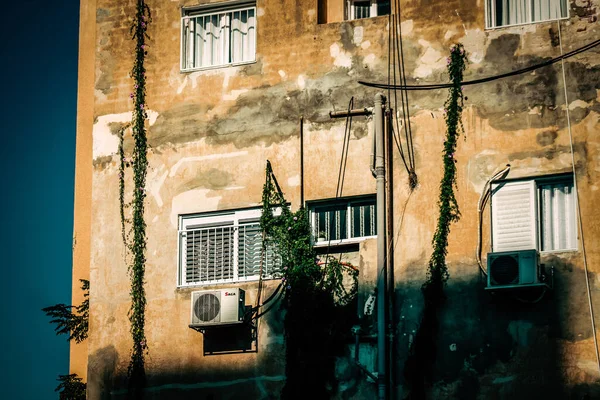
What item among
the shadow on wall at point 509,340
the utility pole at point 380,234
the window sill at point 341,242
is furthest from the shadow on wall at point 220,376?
the shadow on wall at point 509,340

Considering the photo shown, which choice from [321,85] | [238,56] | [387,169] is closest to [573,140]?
[387,169]

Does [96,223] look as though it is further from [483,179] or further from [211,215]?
[483,179]

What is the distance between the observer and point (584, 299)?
2027 cm

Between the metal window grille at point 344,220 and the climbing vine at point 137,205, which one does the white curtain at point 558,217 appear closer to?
the metal window grille at point 344,220

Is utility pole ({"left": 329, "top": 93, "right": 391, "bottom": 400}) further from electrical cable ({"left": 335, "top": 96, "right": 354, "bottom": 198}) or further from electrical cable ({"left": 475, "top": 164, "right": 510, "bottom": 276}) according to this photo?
electrical cable ({"left": 475, "top": 164, "right": 510, "bottom": 276})

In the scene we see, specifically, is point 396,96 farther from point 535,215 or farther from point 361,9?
point 535,215

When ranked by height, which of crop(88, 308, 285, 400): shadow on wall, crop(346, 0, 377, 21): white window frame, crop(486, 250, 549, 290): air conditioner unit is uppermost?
crop(346, 0, 377, 21): white window frame

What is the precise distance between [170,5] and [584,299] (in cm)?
1017

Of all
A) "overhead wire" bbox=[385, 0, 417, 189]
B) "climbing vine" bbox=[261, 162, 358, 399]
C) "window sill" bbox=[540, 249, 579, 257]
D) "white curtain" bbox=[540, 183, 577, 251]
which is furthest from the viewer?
"overhead wire" bbox=[385, 0, 417, 189]

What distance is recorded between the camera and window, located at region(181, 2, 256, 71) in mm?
24281

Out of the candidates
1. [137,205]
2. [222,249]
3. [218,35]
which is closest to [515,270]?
[222,249]

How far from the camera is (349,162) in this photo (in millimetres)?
22641

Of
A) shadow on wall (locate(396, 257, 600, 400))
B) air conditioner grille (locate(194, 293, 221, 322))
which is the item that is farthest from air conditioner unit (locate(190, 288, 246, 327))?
shadow on wall (locate(396, 257, 600, 400))

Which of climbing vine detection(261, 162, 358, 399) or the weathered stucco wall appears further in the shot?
climbing vine detection(261, 162, 358, 399)
